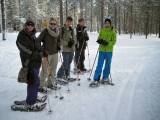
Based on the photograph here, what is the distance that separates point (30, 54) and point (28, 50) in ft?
0.42

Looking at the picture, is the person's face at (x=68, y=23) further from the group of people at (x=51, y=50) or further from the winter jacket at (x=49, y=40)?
the winter jacket at (x=49, y=40)

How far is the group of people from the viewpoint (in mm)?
Result: 7852

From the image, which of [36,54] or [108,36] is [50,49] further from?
[108,36]

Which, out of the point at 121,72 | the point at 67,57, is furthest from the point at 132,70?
the point at 67,57

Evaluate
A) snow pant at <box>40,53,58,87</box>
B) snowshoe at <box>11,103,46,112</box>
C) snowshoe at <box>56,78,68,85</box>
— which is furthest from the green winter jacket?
snowshoe at <box>11,103,46,112</box>

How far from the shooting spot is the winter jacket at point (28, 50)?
305 inches

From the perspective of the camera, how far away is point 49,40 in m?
9.72

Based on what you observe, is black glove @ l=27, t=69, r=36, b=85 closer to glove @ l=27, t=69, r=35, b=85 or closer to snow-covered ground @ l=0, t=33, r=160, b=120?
glove @ l=27, t=69, r=35, b=85

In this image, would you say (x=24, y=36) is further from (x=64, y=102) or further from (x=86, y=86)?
(x=86, y=86)

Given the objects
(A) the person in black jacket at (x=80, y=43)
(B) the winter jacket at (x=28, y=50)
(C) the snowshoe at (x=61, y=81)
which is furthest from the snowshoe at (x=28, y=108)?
(A) the person in black jacket at (x=80, y=43)

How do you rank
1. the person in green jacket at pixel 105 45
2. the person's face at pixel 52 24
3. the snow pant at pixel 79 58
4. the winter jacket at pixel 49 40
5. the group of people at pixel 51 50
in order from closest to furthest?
the group of people at pixel 51 50
the person's face at pixel 52 24
the winter jacket at pixel 49 40
the person in green jacket at pixel 105 45
the snow pant at pixel 79 58

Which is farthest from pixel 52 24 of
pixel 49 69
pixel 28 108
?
pixel 28 108

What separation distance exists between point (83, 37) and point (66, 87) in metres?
3.39

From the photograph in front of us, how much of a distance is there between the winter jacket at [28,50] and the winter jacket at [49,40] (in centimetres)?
148
